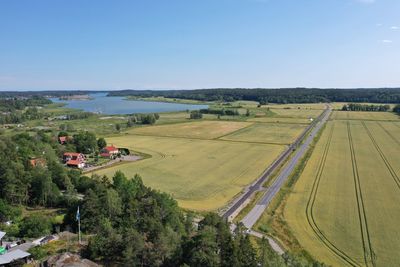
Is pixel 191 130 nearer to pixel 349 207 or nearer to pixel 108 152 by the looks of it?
pixel 108 152

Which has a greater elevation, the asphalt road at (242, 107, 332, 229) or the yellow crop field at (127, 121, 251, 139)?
the yellow crop field at (127, 121, 251, 139)

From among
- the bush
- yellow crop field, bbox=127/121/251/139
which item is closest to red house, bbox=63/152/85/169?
the bush

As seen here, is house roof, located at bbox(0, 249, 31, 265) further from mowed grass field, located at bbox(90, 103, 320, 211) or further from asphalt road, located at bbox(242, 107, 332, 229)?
asphalt road, located at bbox(242, 107, 332, 229)

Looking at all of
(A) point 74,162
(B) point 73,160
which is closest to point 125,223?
(A) point 74,162

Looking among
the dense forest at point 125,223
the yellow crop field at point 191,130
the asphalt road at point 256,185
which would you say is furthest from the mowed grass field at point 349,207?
the yellow crop field at point 191,130

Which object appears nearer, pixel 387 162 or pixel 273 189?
pixel 273 189
